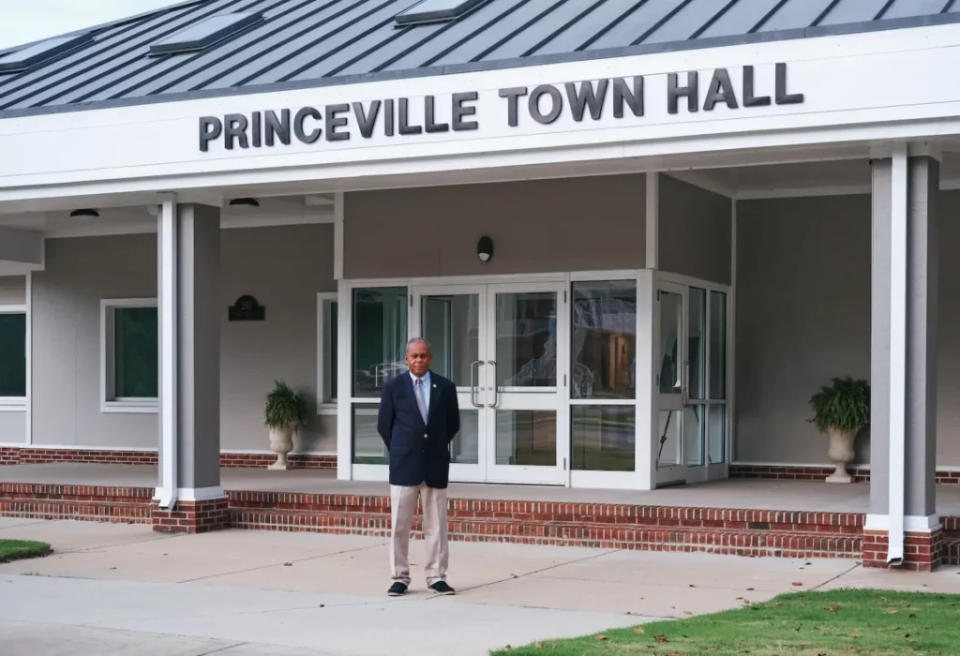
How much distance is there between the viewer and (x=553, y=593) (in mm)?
9531

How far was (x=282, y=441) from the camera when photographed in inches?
661

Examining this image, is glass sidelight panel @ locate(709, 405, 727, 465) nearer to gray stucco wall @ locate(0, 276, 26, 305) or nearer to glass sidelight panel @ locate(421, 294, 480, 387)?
glass sidelight panel @ locate(421, 294, 480, 387)

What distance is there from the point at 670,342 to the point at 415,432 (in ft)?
18.4

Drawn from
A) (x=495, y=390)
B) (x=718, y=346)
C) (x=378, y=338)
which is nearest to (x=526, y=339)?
(x=495, y=390)

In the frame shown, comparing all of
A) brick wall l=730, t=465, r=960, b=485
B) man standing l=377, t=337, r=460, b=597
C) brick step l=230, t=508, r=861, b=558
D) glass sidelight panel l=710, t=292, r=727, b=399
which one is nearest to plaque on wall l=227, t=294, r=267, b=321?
brick step l=230, t=508, r=861, b=558

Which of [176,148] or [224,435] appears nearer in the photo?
[176,148]

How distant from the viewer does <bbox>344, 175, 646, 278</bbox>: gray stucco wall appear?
1395 centimetres

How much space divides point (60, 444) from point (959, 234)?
37.4 ft

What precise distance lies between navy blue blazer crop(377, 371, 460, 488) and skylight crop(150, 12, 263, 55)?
705 centimetres

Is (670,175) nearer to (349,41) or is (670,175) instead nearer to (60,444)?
(349,41)

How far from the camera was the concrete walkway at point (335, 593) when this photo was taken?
7902 mm

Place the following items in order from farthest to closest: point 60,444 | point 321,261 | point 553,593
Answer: point 60,444 → point 321,261 → point 553,593

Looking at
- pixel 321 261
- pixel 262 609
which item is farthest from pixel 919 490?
pixel 321 261

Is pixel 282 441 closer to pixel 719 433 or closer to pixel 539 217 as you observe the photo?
pixel 539 217
